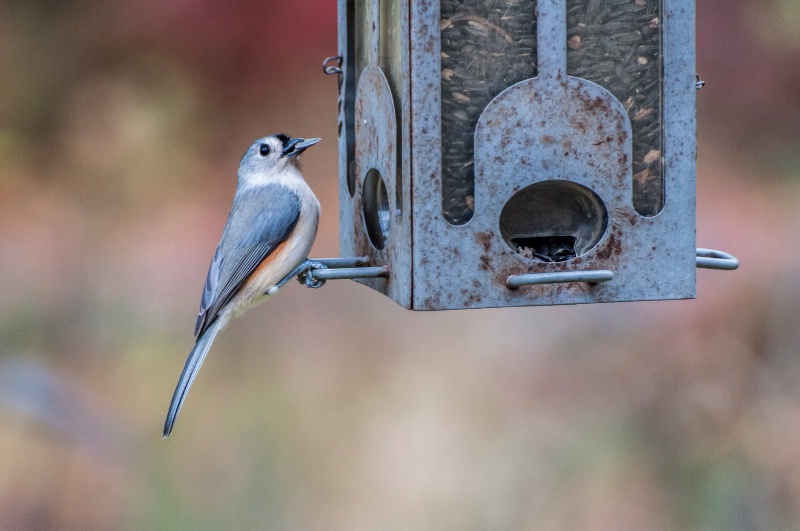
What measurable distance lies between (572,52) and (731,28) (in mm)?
2380

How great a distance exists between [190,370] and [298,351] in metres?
1.83

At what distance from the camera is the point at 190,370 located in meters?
4.13

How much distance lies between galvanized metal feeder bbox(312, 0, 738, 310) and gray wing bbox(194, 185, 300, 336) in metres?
0.49

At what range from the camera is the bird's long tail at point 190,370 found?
4.02 meters

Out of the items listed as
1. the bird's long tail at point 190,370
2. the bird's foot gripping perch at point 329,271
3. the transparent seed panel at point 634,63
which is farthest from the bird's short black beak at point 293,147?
the transparent seed panel at point 634,63

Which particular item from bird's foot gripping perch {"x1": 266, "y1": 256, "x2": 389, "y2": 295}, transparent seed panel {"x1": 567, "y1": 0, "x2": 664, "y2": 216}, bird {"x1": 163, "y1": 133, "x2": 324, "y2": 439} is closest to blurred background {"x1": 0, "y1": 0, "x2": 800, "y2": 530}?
bird {"x1": 163, "y1": 133, "x2": 324, "y2": 439}

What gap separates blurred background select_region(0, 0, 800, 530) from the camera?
219 inches

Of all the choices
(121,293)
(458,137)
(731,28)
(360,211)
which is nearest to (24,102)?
(121,293)

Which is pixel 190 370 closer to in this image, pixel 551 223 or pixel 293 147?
pixel 293 147

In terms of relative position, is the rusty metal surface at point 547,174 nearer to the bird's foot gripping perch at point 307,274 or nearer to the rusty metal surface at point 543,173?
the rusty metal surface at point 543,173

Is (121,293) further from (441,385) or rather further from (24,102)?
(441,385)

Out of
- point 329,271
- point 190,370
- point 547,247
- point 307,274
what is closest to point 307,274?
point 307,274

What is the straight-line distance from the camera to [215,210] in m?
5.74

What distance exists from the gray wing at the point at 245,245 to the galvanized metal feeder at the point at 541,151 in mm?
490
